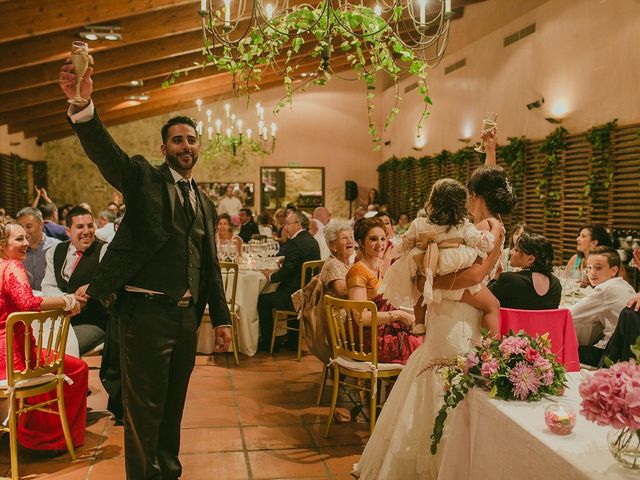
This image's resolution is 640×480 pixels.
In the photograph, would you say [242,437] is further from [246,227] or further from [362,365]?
[246,227]

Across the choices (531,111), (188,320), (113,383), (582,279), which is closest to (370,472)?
(188,320)

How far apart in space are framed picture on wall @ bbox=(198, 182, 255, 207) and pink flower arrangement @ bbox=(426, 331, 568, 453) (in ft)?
45.4

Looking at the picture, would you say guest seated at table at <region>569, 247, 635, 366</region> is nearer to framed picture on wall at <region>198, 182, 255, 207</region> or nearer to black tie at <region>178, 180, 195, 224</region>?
black tie at <region>178, 180, 195, 224</region>

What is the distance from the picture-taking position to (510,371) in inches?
80.0

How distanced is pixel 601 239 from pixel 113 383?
4.47 m

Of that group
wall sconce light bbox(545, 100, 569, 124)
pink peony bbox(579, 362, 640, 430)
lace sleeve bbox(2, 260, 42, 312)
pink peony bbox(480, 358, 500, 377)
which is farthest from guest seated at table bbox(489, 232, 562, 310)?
wall sconce light bbox(545, 100, 569, 124)

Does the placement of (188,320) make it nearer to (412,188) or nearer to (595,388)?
(595,388)

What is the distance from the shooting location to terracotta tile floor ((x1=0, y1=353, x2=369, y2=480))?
3459 millimetres

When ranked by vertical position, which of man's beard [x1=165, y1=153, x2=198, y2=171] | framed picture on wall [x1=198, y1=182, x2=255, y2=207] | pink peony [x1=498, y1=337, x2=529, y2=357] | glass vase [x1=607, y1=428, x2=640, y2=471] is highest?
framed picture on wall [x1=198, y1=182, x2=255, y2=207]

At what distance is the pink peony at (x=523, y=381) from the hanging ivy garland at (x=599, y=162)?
5664 mm

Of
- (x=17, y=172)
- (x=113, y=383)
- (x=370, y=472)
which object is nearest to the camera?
(x=370, y=472)

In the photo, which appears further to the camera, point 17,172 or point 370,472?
point 17,172

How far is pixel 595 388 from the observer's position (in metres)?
1.52

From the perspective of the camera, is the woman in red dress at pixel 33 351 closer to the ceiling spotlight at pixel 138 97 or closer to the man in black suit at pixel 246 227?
the man in black suit at pixel 246 227
